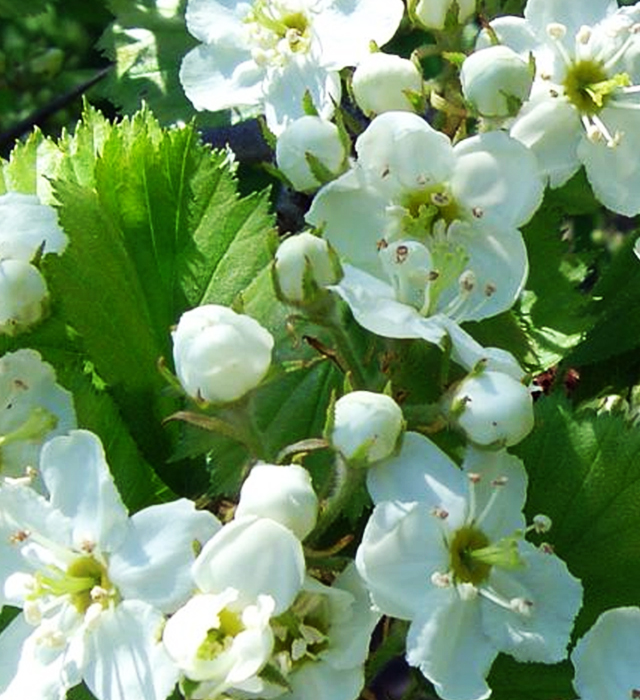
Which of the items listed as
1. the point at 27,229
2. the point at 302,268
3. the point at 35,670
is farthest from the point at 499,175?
the point at 35,670

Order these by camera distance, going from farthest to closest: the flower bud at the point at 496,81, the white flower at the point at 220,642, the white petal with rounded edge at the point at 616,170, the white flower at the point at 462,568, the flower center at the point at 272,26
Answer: the flower center at the point at 272,26, the white petal with rounded edge at the point at 616,170, the flower bud at the point at 496,81, the white flower at the point at 462,568, the white flower at the point at 220,642

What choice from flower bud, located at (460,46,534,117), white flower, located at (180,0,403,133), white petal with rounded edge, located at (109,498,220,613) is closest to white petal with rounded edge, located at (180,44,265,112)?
white flower, located at (180,0,403,133)

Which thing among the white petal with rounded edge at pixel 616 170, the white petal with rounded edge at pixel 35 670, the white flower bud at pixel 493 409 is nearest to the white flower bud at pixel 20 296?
the white petal with rounded edge at pixel 35 670

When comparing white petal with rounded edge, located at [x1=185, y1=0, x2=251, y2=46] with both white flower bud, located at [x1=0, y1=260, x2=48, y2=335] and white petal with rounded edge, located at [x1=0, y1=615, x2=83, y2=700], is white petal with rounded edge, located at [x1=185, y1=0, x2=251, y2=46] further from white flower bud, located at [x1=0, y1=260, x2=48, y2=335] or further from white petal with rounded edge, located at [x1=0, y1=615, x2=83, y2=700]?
white petal with rounded edge, located at [x1=0, y1=615, x2=83, y2=700]

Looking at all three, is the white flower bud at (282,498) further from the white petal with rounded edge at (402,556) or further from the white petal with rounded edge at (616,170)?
the white petal with rounded edge at (616,170)

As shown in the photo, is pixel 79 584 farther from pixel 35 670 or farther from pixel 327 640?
pixel 327 640
